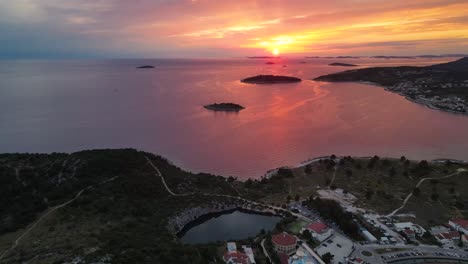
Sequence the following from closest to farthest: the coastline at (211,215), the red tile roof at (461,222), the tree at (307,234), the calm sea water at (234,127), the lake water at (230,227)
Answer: the tree at (307,234)
the red tile roof at (461,222)
the lake water at (230,227)
the coastline at (211,215)
the calm sea water at (234,127)

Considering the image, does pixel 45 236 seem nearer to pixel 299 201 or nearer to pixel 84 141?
pixel 299 201

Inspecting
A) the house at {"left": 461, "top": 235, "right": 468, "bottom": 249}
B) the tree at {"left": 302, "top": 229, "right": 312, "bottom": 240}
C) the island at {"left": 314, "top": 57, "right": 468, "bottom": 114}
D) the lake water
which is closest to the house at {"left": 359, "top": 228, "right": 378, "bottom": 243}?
the tree at {"left": 302, "top": 229, "right": 312, "bottom": 240}

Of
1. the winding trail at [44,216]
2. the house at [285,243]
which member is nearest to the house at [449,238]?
the house at [285,243]

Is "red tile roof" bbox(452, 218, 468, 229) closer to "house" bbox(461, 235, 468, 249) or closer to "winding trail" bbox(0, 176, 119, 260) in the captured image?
"house" bbox(461, 235, 468, 249)

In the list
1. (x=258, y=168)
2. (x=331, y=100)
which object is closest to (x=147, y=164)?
(x=258, y=168)

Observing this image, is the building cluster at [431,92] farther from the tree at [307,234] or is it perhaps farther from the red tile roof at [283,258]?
the red tile roof at [283,258]

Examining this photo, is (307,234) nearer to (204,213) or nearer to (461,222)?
(204,213)
